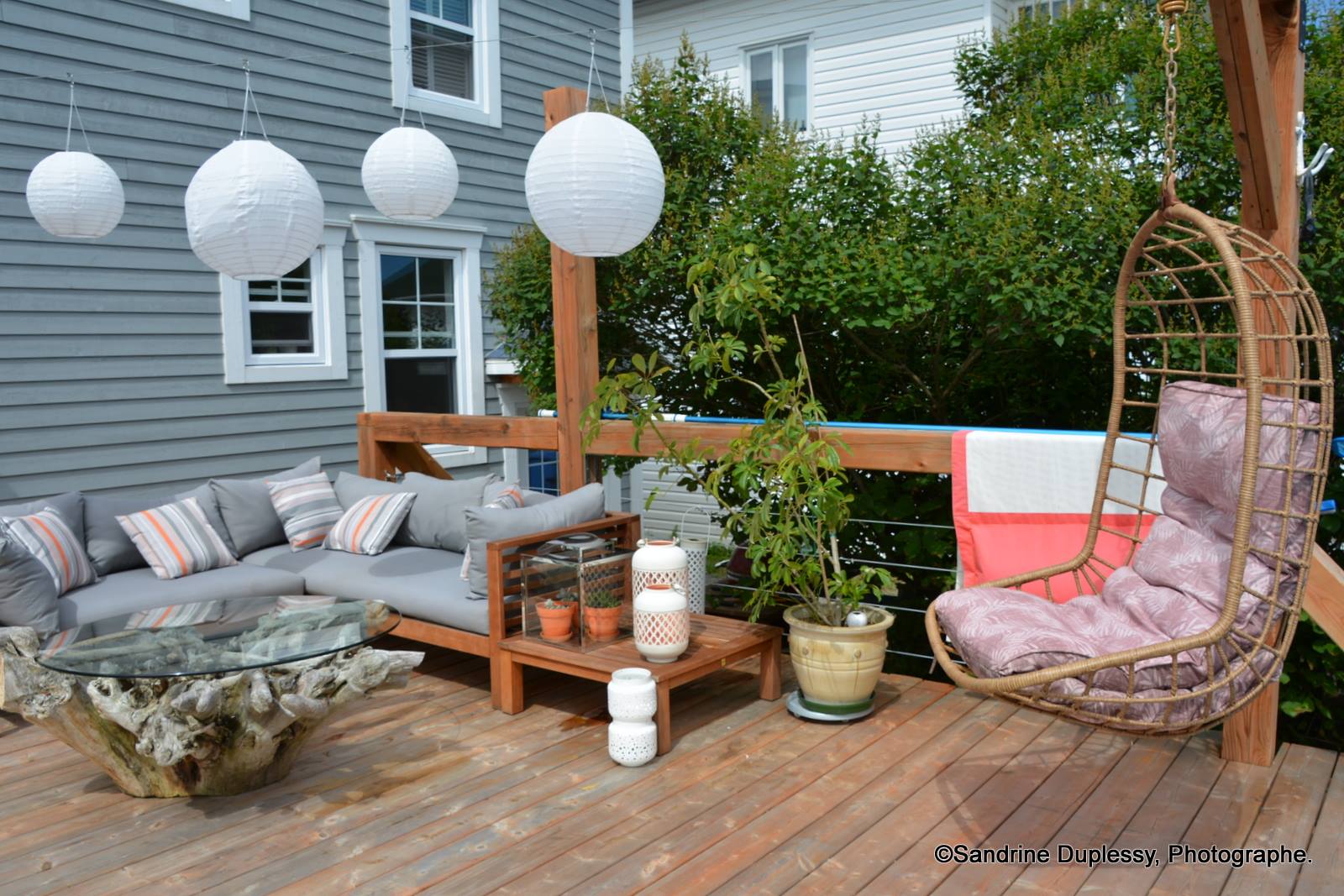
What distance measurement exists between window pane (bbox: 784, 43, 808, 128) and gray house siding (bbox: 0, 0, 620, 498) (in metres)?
3.24

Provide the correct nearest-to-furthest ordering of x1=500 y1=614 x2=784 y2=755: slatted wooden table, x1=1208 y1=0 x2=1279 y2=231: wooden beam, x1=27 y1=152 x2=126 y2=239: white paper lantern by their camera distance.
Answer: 1. x1=1208 y1=0 x2=1279 y2=231: wooden beam
2. x1=500 y1=614 x2=784 y2=755: slatted wooden table
3. x1=27 y1=152 x2=126 y2=239: white paper lantern

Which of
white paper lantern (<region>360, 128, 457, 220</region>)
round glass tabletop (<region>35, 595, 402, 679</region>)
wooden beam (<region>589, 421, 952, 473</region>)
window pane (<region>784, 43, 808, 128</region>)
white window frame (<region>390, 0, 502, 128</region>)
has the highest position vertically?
window pane (<region>784, 43, 808, 128</region>)

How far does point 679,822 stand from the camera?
9.52 feet

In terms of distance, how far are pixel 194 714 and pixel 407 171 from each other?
85.4 inches

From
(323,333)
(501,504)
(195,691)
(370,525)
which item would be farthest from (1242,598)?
(323,333)

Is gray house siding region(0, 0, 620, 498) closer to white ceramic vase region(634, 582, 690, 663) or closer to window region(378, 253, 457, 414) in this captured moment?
window region(378, 253, 457, 414)

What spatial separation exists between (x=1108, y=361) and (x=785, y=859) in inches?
127

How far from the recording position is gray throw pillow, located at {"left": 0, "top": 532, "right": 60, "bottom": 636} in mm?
3717

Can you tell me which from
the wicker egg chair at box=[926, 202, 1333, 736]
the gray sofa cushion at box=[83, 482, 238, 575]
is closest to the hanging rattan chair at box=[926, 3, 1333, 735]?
the wicker egg chair at box=[926, 202, 1333, 736]

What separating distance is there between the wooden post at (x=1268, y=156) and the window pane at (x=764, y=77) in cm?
671

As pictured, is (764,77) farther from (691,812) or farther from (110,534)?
(691,812)

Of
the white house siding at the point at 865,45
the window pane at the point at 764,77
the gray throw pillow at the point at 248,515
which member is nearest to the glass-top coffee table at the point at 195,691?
the gray throw pillow at the point at 248,515

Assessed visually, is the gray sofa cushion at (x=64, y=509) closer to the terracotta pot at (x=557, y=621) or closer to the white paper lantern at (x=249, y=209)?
the white paper lantern at (x=249, y=209)

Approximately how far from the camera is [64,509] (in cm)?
437
